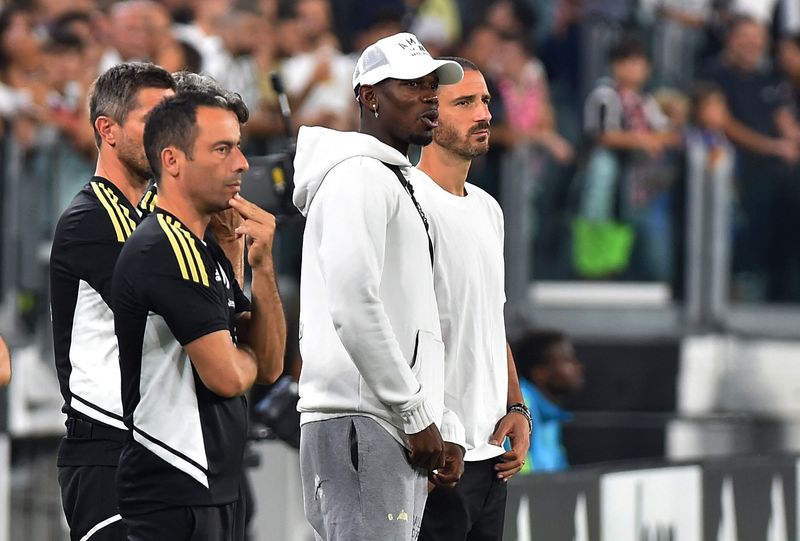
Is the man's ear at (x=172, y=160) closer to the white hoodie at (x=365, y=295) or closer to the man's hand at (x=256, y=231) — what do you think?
the man's hand at (x=256, y=231)

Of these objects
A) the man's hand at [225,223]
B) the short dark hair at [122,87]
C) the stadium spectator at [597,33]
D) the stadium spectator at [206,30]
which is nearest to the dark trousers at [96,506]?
the man's hand at [225,223]

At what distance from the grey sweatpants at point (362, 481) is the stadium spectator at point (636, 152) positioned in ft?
17.6

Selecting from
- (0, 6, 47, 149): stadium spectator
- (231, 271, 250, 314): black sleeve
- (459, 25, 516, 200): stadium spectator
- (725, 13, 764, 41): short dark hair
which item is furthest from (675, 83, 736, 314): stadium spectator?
(231, 271, 250, 314): black sleeve

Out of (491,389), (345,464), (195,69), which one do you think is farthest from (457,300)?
(195,69)

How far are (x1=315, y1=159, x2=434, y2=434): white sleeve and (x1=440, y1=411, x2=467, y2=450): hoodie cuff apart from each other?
0.21 metres

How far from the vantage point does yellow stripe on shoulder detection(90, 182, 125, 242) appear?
4.04 meters

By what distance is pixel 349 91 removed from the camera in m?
8.89

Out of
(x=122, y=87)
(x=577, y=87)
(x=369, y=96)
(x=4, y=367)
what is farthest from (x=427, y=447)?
(x=577, y=87)

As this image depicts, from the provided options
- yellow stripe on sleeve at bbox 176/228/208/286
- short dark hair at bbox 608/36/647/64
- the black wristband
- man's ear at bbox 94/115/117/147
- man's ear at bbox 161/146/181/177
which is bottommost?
the black wristband

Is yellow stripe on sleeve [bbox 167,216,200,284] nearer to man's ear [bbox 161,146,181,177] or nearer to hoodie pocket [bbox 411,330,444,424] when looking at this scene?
man's ear [bbox 161,146,181,177]

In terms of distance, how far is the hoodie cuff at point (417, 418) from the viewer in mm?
3738

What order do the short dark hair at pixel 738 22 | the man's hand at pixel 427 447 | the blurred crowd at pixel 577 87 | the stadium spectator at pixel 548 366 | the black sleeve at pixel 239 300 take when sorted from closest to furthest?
the black sleeve at pixel 239 300 → the man's hand at pixel 427 447 → the stadium spectator at pixel 548 366 → the blurred crowd at pixel 577 87 → the short dark hair at pixel 738 22

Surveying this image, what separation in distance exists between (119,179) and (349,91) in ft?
15.7

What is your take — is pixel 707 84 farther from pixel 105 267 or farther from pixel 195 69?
pixel 105 267
